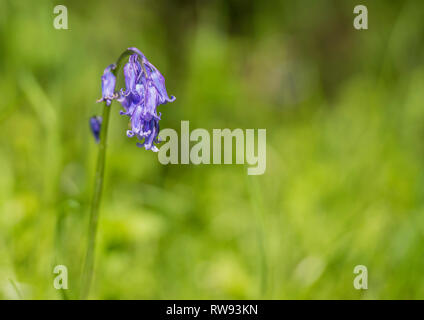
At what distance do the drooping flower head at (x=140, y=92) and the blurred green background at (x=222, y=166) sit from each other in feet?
1.38

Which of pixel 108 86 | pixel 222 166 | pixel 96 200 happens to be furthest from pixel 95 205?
pixel 222 166

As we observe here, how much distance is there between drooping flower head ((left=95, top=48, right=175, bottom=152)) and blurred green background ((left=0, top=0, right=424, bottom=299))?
0.42 metres

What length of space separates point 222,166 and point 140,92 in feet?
7.46

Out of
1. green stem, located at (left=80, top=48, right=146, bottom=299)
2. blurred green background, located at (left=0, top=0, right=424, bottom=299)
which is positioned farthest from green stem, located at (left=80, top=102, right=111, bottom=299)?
blurred green background, located at (left=0, top=0, right=424, bottom=299)

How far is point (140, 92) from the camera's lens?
1937mm

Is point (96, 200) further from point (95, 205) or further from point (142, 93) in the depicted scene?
point (142, 93)

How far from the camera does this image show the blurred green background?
2896mm

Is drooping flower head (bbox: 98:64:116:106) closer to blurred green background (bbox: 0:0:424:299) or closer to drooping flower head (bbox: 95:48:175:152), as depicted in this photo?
drooping flower head (bbox: 95:48:175:152)

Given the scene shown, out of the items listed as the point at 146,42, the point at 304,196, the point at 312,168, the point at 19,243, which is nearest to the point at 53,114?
the point at 19,243

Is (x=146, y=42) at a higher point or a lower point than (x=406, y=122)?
higher

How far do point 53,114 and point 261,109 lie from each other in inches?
115

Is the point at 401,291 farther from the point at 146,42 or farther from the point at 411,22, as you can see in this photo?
the point at 146,42

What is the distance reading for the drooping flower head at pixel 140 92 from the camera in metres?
1.92

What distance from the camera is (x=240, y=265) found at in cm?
323
